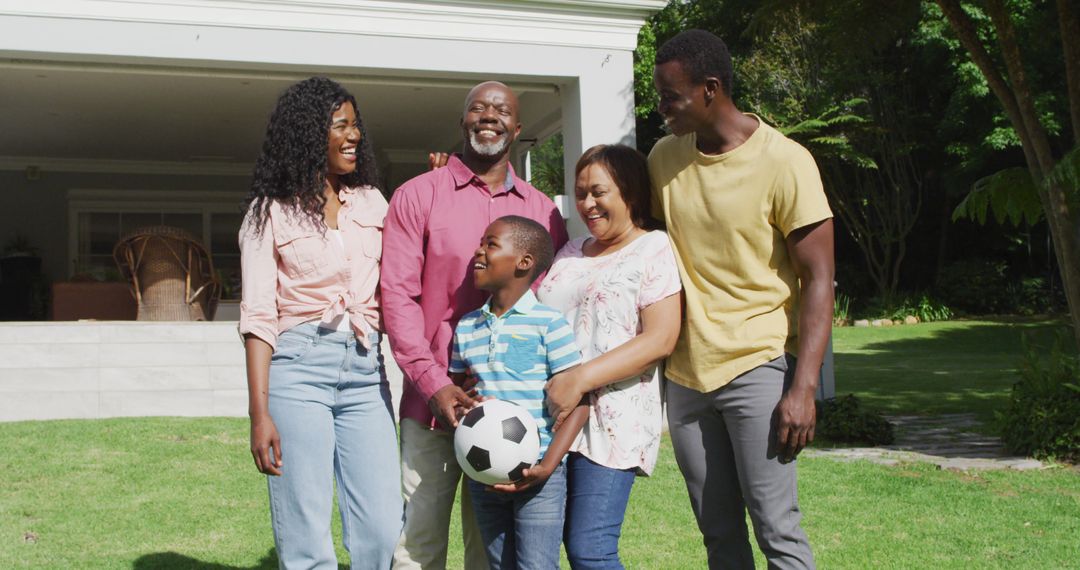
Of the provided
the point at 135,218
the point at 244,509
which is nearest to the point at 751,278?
the point at 244,509

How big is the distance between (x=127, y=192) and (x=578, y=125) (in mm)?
11163

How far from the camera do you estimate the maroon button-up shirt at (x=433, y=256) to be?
3.25m

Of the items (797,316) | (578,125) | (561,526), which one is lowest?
(561,526)

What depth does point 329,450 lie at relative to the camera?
3.22m

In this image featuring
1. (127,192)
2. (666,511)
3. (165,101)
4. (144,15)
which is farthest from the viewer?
(127,192)

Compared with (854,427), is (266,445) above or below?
above

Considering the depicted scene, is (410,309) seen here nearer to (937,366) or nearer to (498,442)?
(498,442)

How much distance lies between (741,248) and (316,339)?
4.48 ft

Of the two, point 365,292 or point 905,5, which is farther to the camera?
point 905,5

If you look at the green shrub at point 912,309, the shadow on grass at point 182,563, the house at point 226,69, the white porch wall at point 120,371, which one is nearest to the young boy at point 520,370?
Result: the shadow on grass at point 182,563

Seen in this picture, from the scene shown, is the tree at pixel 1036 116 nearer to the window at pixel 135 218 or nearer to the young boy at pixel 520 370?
the young boy at pixel 520 370

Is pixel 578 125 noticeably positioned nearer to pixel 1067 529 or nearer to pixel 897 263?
pixel 1067 529

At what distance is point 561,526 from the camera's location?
2998mm

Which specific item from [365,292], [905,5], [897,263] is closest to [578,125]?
[905,5]
